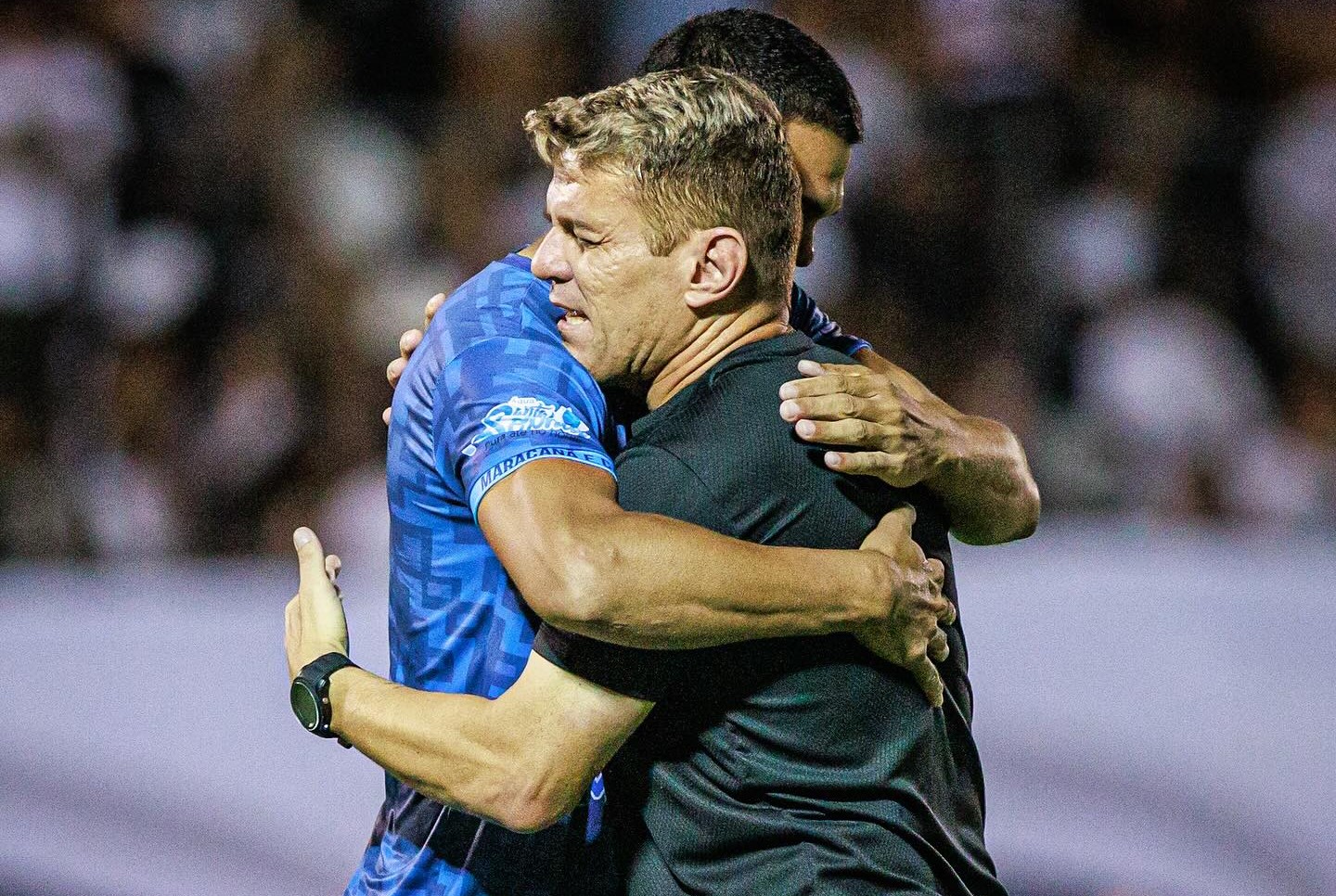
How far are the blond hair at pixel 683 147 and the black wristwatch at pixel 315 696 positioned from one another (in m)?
0.74

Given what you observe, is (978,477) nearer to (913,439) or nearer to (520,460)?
(913,439)

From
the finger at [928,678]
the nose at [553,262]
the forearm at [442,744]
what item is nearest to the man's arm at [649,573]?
the finger at [928,678]

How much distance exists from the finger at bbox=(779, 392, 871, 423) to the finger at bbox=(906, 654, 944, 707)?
34cm

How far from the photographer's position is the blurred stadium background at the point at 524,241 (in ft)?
13.6

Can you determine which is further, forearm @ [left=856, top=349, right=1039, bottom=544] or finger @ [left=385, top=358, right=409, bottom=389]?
finger @ [left=385, top=358, right=409, bottom=389]

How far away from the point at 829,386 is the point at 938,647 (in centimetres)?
39

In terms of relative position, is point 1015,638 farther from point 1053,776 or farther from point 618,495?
point 618,495

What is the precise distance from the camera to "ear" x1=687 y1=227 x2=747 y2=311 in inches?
83.5

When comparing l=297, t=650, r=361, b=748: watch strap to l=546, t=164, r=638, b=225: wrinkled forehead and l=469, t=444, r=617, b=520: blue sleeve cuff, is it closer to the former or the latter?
l=469, t=444, r=617, b=520: blue sleeve cuff

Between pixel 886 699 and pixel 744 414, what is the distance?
16.6 inches

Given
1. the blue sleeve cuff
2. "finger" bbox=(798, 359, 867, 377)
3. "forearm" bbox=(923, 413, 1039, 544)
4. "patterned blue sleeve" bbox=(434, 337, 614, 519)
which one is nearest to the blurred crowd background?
"forearm" bbox=(923, 413, 1039, 544)

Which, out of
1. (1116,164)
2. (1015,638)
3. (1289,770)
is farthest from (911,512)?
(1116,164)

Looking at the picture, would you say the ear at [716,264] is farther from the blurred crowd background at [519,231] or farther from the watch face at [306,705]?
the blurred crowd background at [519,231]

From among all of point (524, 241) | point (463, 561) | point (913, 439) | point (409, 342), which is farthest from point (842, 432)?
point (524, 241)
